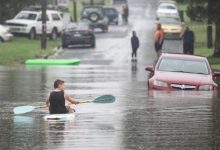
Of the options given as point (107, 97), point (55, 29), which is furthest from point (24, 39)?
point (107, 97)

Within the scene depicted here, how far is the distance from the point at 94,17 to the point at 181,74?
40659 mm

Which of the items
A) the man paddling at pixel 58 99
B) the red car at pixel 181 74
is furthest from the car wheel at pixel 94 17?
the man paddling at pixel 58 99

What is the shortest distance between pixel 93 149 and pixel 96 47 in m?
38.0

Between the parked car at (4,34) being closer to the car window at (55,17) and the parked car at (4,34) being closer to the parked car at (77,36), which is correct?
the parked car at (77,36)

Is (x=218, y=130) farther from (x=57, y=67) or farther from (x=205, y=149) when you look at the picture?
(x=57, y=67)

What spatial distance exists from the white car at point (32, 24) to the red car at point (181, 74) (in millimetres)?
29224

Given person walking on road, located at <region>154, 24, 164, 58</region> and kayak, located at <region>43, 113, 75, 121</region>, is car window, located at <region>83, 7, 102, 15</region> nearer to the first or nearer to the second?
person walking on road, located at <region>154, 24, 164, 58</region>

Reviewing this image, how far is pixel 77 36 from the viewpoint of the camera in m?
50.5

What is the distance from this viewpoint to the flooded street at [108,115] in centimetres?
1383

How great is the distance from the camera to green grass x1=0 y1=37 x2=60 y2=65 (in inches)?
1544

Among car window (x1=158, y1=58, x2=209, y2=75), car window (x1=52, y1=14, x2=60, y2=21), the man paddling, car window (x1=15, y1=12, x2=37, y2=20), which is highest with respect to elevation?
the man paddling

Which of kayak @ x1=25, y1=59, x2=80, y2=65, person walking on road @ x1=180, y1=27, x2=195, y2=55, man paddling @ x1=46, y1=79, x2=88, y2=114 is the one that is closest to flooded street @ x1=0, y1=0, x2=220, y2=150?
man paddling @ x1=46, y1=79, x2=88, y2=114

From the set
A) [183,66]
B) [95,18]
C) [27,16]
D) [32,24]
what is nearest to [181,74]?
[183,66]

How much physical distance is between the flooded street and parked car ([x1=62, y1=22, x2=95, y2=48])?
14.3m
